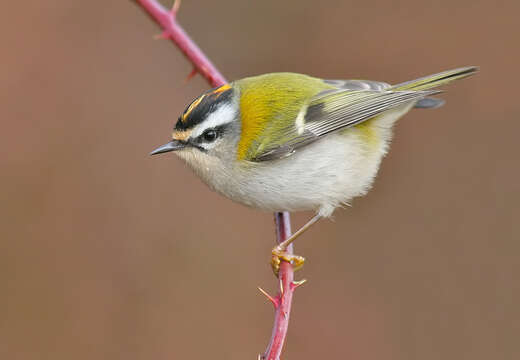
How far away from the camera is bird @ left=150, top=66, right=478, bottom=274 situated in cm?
304

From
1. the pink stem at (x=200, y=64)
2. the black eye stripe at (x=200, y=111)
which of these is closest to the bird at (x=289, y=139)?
the black eye stripe at (x=200, y=111)

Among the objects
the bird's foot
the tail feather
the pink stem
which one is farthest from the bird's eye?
the tail feather

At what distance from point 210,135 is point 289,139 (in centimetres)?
38

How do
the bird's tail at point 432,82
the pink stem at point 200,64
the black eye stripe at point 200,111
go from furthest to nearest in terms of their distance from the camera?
the bird's tail at point 432,82
the black eye stripe at point 200,111
the pink stem at point 200,64

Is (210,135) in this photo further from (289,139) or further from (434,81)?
(434,81)

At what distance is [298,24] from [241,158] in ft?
8.52

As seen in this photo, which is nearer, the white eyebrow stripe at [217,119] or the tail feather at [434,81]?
the white eyebrow stripe at [217,119]

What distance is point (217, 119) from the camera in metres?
3.05

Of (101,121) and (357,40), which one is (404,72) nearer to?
(357,40)

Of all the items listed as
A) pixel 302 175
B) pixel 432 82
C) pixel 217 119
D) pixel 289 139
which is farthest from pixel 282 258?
pixel 432 82

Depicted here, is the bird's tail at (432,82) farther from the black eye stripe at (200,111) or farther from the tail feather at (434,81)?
the black eye stripe at (200,111)

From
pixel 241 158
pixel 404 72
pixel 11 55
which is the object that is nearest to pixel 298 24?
pixel 404 72

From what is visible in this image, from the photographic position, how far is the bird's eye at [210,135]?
3.05 meters

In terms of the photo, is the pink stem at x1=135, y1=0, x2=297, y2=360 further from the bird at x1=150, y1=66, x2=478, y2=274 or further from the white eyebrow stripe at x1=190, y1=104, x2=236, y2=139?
the white eyebrow stripe at x1=190, y1=104, x2=236, y2=139
